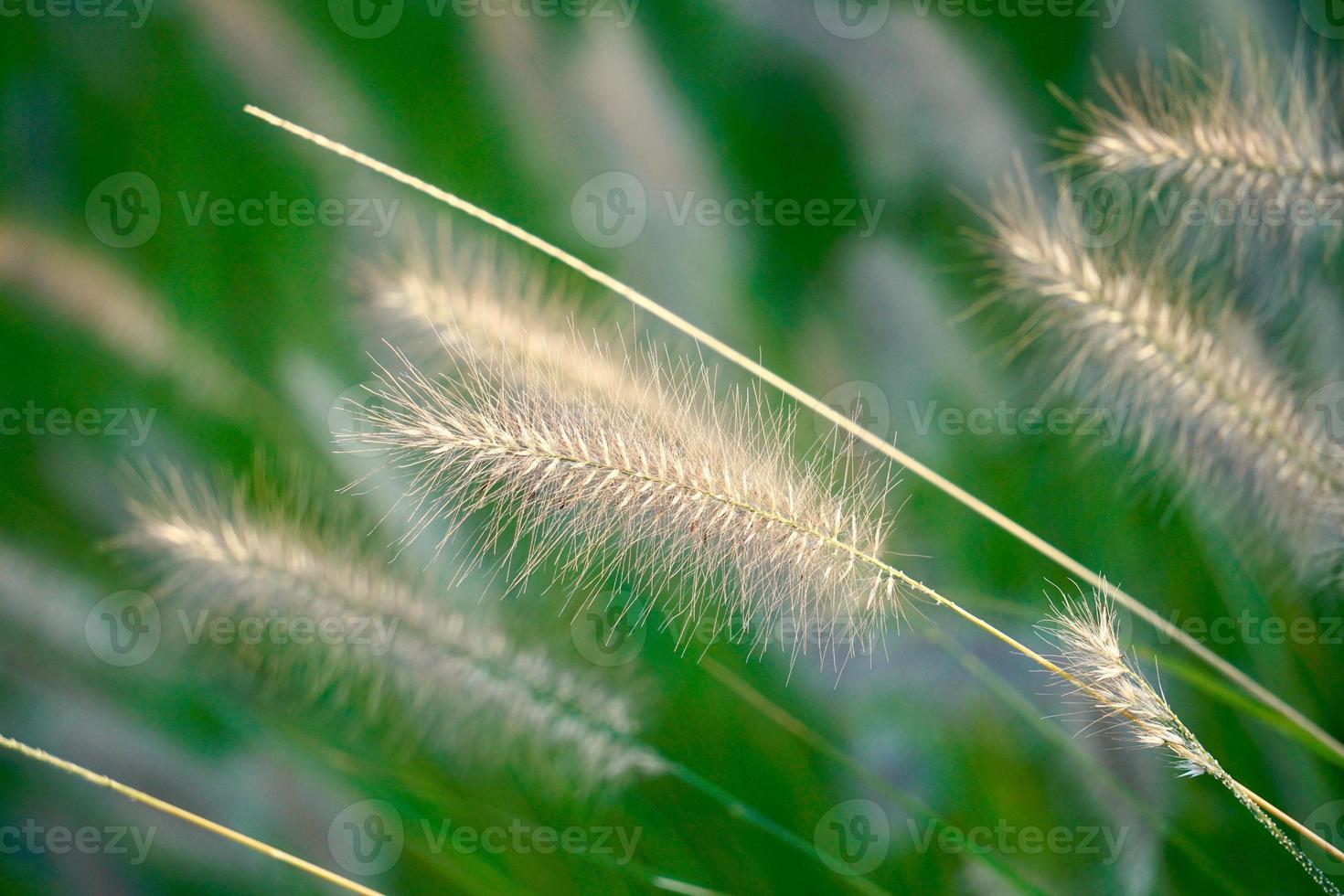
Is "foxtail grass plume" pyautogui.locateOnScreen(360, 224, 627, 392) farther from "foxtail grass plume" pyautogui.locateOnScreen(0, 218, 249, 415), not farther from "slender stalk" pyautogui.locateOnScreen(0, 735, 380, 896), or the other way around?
"slender stalk" pyautogui.locateOnScreen(0, 735, 380, 896)

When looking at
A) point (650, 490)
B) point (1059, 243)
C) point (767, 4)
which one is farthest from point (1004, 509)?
point (767, 4)

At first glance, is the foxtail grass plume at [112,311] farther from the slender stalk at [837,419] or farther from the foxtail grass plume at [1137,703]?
the foxtail grass plume at [1137,703]

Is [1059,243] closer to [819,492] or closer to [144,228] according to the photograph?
[819,492]

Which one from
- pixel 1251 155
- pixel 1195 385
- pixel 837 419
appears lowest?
pixel 837 419

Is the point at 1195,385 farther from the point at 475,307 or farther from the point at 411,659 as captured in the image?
the point at 411,659

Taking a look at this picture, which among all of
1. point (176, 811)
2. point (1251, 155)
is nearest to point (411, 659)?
point (176, 811)

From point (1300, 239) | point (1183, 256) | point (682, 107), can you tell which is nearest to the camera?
point (1300, 239)

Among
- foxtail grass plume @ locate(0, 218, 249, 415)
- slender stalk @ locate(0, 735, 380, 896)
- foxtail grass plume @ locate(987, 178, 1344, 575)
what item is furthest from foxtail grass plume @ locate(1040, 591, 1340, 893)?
foxtail grass plume @ locate(0, 218, 249, 415)
